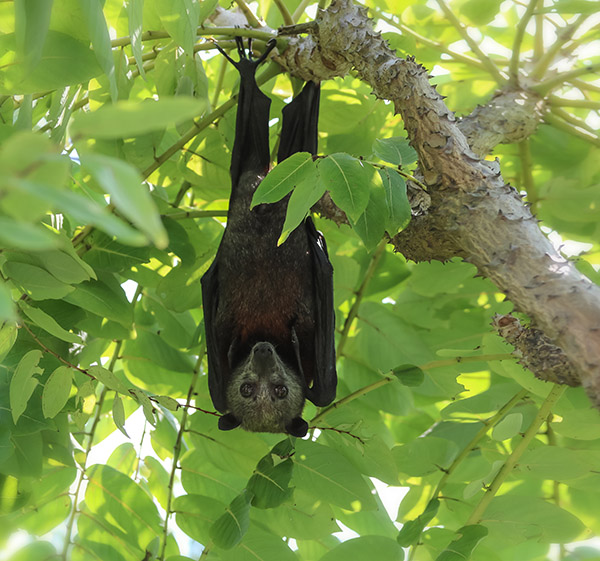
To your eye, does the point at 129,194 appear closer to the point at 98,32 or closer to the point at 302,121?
the point at 98,32

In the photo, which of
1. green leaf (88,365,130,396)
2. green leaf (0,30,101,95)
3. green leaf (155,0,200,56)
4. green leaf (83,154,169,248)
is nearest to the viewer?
green leaf (83,154,169,248)

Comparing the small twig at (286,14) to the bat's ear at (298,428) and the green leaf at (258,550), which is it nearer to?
the bat's ear at (298,428)

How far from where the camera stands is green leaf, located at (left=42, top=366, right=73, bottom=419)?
2.99 m

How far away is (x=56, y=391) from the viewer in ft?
9.87

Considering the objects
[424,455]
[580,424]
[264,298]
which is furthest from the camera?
[264,298]

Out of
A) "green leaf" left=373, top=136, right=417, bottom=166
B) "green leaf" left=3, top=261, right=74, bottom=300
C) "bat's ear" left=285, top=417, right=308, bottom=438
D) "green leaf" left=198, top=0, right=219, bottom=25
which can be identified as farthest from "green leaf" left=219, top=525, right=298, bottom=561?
"green leaf" left=198, top=0, right=219, bottom=25

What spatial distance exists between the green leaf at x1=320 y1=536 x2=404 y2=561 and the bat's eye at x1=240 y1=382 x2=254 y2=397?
5.55ft

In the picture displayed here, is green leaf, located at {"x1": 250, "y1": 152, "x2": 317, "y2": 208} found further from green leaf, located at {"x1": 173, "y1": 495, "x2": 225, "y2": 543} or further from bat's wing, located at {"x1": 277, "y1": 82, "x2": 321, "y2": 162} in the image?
green leaf, located at {"x1": 173, "y1": 495, "x2": 225, "y2": 543}

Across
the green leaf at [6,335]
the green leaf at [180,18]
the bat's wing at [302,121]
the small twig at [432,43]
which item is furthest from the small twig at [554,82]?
the green leaf at [6,335]

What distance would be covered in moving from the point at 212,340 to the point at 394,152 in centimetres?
186

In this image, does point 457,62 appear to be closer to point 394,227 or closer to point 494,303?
point 494,303

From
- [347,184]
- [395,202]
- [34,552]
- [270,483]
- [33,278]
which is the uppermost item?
[395,202]

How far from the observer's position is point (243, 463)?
3.84 meters

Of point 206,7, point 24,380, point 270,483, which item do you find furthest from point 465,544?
point 206,7
